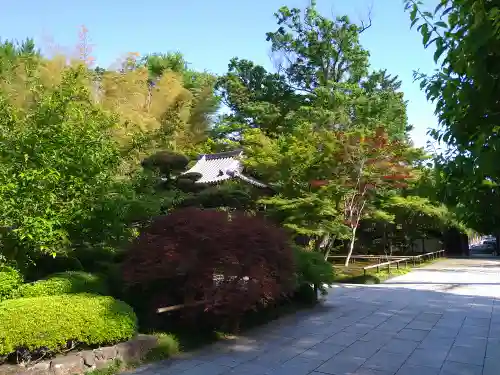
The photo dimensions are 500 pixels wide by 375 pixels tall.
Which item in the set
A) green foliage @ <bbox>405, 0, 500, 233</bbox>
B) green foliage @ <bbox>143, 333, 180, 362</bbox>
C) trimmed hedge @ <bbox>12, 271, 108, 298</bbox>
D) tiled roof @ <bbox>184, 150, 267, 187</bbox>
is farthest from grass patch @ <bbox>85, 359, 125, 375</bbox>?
tiled roof @ <bbox>184, 150, 267, 187</bbox>

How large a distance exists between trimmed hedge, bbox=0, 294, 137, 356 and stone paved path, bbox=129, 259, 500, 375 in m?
0.61

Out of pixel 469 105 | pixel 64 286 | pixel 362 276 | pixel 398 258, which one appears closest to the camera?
pixel 469 105

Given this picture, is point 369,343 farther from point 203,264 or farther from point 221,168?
point 221,168

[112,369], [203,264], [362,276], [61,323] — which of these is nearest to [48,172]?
[61,323]

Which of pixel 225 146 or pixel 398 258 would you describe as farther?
pixel 225 146

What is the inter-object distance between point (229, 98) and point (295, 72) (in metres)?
4.39

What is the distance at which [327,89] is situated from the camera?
2309cm

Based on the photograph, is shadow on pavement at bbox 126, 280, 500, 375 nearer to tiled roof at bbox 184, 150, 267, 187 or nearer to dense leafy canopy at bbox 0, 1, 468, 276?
dense leafy canopy at bbox 0, 1, 468, 276

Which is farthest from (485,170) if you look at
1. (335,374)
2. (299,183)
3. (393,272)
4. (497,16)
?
(393,272)

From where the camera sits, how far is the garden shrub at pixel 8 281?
5168mm

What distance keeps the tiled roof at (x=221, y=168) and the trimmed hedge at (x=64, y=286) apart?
942 centimetres

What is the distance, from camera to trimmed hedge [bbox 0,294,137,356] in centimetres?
412

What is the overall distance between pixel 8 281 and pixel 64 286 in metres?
0.64

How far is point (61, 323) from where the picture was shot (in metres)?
4.30
